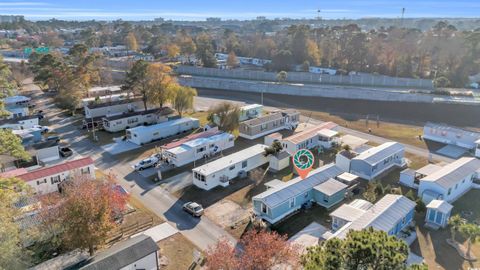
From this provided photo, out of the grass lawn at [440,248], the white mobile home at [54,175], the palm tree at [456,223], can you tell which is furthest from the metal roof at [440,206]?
the white mobile home at [54,175]

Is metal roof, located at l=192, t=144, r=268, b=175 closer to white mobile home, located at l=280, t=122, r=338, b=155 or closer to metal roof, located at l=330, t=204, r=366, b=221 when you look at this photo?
white mobile home, located at l=280, t=122, r=338, b=155

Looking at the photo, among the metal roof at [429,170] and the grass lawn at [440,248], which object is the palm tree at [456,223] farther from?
the metal roof at [429,170]

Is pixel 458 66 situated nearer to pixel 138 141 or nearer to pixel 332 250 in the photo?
pixel 138 141

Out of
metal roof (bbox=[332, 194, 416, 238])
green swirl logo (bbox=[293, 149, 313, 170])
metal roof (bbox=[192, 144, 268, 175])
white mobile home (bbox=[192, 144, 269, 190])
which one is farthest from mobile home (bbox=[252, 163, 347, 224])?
metal roof (bbox=[192, 144, 268, 175])

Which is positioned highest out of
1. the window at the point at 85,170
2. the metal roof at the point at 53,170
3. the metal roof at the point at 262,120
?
the metal roof at the point at 262,120

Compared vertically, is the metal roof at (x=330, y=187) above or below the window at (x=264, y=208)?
above

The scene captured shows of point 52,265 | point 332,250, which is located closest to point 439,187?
point 332,250
